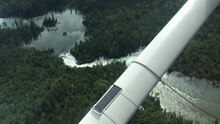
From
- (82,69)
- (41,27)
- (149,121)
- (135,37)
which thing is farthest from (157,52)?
(41,27)

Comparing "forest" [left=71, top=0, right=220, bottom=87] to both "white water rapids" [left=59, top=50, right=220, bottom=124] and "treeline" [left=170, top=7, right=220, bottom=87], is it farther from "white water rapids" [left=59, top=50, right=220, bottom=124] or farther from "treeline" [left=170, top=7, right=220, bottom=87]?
"white water rapids" [left=59, top=50, right=220, bottom=124]

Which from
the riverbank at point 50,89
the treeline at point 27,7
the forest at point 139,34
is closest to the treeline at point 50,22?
the treeline at point 27,7

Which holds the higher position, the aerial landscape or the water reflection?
the aerial landscape

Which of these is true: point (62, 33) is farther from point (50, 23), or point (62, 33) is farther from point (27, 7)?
point (27, 7)

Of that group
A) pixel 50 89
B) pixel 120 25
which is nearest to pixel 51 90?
pixel 50 89

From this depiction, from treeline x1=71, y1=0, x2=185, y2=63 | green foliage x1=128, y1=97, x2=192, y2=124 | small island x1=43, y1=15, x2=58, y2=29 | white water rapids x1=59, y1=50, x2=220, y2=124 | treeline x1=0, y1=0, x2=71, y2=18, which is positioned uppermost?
green foliage x1=128, y1=97, x2=192, y2=124

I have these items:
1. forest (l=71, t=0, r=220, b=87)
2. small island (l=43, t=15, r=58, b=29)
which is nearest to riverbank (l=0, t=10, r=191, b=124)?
forest (l=71, t=0, r=220, b=87)
